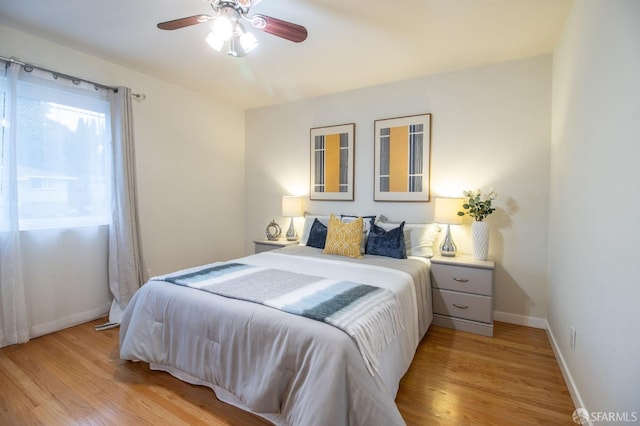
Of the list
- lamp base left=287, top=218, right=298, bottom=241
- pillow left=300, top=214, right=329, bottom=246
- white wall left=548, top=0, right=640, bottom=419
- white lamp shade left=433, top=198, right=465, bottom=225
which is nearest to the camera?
white wall left=548, top=0, right=640, bottom=419

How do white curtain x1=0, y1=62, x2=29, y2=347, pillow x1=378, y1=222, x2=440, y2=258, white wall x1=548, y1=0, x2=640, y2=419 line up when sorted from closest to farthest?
white wall x1=548, y1=0, x2=640, y2=419 < white curtain x1=0, y1=62, x2=29, y2=347 < pillow x1=378, y1=222, x2=440, y2=258

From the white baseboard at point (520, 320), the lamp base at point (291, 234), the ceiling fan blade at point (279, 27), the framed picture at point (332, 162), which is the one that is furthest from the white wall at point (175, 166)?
the white baseboard at point (520, 320)

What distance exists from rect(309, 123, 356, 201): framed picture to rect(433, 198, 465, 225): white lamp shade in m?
1.14

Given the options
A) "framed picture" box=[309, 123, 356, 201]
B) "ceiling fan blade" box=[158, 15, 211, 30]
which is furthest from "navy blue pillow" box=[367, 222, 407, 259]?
"ceiling fan blade" box=[158, 15, 211, 30]

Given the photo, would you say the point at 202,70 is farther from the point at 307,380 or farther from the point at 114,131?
the point at 307,380

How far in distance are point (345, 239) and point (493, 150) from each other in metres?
1.73

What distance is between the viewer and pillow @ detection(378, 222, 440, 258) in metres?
3.02

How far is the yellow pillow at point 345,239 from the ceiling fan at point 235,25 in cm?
177

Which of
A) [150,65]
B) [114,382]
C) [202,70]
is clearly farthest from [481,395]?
[150,65]

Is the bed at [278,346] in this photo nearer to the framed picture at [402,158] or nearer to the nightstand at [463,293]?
the nightstand at [463,293]

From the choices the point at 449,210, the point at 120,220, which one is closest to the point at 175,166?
Answer: the point at 120,220

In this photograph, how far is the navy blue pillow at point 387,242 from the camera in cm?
294

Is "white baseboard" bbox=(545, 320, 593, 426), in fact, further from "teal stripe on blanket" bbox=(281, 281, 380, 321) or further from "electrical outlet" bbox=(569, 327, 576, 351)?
"teal stripe on blanket" bbox=(281, 281, 380, 321)

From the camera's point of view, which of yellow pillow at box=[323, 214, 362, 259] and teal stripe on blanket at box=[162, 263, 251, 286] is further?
yellow pillow at box=[323, 214, 362, 259]
